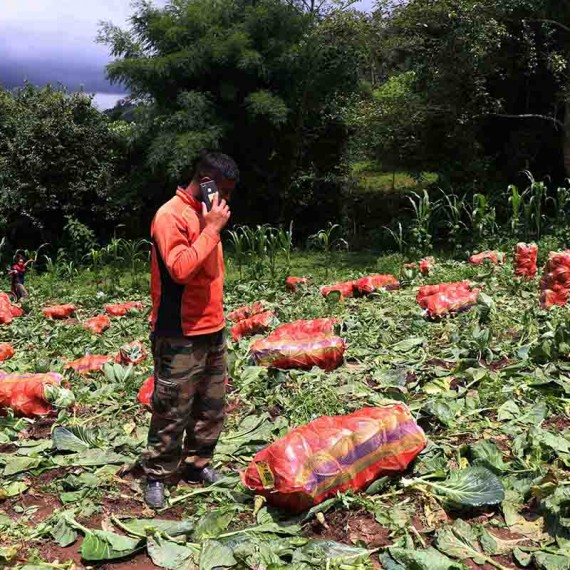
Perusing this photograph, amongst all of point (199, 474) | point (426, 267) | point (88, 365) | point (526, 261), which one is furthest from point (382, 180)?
point (199, 474)

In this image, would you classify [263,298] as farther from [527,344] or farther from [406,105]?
[406,105]

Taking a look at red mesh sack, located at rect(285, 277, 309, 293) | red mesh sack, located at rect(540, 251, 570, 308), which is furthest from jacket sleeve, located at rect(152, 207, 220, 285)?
red mesh sack, located at rect(285, 277, 309, 293)

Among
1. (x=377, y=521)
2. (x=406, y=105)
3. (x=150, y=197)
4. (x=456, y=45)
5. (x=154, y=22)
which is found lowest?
(x=377, y=521)

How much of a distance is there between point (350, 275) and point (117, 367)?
14.7ft

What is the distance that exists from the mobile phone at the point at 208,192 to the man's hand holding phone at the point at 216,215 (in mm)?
A: 11

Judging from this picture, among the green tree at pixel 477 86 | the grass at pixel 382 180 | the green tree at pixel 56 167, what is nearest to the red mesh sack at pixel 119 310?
the green tree at pixel 477 86

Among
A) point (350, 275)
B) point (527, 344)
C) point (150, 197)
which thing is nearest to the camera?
point (527, 344)

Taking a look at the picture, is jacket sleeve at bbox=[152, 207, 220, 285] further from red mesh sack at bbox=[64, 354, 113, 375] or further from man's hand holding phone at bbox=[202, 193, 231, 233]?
red mesh sack at bbox=[64, 354, 113, 375]

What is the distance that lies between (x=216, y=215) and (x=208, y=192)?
11 centimetres

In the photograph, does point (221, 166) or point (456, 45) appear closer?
point (221, 166)

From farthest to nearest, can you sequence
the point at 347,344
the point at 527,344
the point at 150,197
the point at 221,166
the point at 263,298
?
the point at 150,197 → the point at 263,298 → the point at 347,344 → the point at 527,344 → the point at 221,166

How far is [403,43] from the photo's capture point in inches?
396

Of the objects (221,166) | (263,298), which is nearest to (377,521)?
(221,166)

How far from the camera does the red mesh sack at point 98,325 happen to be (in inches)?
242
